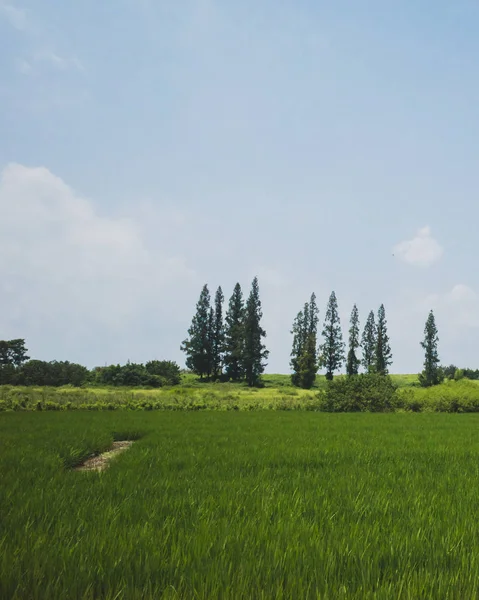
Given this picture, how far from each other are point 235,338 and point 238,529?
2993 inches

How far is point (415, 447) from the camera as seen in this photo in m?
10.9

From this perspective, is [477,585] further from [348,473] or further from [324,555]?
[348,473]

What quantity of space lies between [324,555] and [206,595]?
1.05 metres

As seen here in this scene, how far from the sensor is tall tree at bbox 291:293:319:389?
7619cm

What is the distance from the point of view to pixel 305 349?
77.7 meters

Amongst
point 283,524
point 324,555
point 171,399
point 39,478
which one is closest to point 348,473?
point 283,524

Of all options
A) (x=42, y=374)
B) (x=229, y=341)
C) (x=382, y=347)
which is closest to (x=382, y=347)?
(x=382, y=347)

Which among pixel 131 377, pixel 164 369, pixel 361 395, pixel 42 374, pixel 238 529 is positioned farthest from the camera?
pixel 164 369

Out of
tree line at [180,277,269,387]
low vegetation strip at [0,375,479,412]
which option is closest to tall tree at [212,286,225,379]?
tree line at [180,277,269,387]

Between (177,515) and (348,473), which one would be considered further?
(348,473)

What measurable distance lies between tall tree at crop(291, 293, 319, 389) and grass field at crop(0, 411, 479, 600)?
68747 millimetres

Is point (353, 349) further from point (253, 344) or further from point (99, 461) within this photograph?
point (99, 461)

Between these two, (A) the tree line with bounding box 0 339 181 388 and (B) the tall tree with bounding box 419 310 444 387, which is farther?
(B) the tall tree with bounding box 419 310 444 387

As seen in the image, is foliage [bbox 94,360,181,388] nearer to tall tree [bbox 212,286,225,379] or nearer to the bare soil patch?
tall tree [bbox 212,286,225,379]
